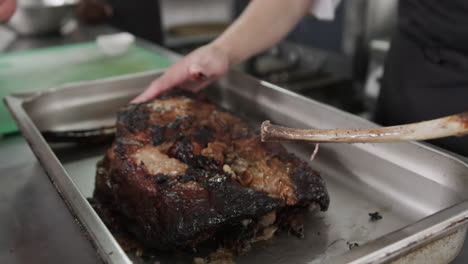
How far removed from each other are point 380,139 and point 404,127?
0.17 ft

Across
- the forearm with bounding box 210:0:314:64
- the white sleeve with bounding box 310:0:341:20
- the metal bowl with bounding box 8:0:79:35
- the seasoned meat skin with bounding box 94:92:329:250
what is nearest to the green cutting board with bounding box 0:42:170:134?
the forearm with bounding box 210:0:314:64

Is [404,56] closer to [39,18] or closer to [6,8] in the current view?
[6,8]

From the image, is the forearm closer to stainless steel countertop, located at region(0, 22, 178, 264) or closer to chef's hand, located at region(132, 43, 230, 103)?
chef's hand, located at region(132, 43, 230, 103)

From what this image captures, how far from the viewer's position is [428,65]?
1.69m

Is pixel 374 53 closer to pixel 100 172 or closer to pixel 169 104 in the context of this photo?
pixel 169 104

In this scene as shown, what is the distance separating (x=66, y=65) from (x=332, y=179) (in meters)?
1.71

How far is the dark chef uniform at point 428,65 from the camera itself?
1.53 m

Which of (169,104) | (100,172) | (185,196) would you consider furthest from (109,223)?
(169,104)

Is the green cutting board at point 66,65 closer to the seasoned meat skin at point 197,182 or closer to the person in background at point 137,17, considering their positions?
the seasoned meat skin at point 197,182

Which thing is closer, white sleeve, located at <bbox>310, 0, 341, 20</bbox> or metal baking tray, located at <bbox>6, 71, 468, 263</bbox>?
metal baking tray, located at <bbox>6, 71, 468, 263</bbox>

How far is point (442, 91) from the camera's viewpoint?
165 centimetres

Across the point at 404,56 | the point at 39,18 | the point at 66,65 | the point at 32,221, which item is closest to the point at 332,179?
the point at 404,56

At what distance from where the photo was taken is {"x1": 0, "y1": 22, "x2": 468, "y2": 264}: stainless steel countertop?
103cm

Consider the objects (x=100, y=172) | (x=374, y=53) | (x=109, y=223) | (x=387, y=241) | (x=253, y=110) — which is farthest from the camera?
(x=374, y=53)
